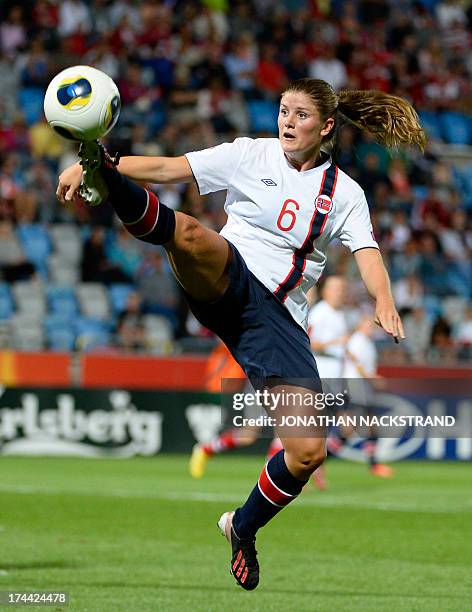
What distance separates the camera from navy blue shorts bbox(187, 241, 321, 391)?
20.7ft

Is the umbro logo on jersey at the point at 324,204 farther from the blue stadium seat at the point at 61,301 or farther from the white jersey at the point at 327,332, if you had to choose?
the blue stadium seat at the point at 61,301

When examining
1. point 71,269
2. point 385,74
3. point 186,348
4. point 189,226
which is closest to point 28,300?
point 71,269

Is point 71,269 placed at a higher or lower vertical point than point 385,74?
lower

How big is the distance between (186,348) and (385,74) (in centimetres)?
919

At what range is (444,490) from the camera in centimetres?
1415

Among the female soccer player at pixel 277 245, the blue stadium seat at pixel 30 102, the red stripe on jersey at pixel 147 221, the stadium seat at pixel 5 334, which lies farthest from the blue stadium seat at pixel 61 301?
the red stripe on jersey at pixel 147 221

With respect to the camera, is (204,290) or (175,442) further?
(175,442)

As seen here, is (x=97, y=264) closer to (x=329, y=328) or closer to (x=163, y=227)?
(x=329, y=328)

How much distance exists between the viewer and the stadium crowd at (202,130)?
58.6ft

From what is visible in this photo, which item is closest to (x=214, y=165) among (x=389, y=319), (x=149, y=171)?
(x=149, y=171)

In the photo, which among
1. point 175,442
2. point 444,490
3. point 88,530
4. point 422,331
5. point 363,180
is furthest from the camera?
point 363,180

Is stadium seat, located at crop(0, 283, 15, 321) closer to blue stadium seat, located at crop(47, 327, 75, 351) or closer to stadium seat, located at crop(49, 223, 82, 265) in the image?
blue stadium seat, located at crop(47, 327, 75, 351)

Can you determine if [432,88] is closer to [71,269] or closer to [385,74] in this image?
[385,74]

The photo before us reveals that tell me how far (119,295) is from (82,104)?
1249cm
